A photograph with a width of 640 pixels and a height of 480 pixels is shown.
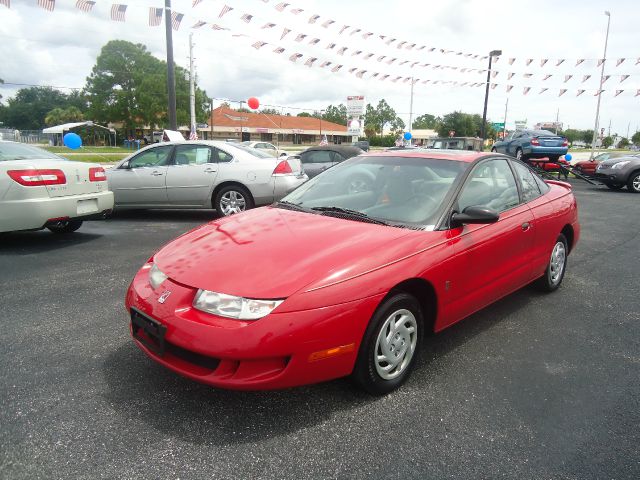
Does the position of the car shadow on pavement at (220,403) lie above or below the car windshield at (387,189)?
below

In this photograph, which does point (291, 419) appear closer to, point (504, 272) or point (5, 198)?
point (504, 272)

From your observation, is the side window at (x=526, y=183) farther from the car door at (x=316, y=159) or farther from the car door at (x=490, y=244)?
the car door at (x=316, y=159)

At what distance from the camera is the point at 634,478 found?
2.03m

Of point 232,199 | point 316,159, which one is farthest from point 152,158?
point 316,159

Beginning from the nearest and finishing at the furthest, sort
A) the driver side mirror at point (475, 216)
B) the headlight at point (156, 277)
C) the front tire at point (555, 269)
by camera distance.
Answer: the headlight at point (156, 277), the driver side mirror at point (475, 216), the front tire at point (555, 269)

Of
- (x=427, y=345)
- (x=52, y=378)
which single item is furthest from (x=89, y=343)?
(x=427, y=345)

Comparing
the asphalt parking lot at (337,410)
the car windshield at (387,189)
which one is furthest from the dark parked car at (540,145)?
the car windshield at (387,189)

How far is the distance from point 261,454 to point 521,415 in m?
1.40

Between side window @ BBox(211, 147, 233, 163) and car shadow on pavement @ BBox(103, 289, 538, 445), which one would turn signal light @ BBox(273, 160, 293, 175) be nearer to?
side window @ BBox(211, 147, 233, 163)

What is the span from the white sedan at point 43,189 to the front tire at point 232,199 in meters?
2.01

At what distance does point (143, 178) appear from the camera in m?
8.12

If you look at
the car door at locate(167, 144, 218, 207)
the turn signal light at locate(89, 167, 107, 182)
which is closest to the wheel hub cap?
the turn signal light at locate(89, 167, 107, 182)

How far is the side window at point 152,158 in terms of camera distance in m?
8.16

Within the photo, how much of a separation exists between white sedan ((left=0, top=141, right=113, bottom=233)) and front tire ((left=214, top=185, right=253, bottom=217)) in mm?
2011
